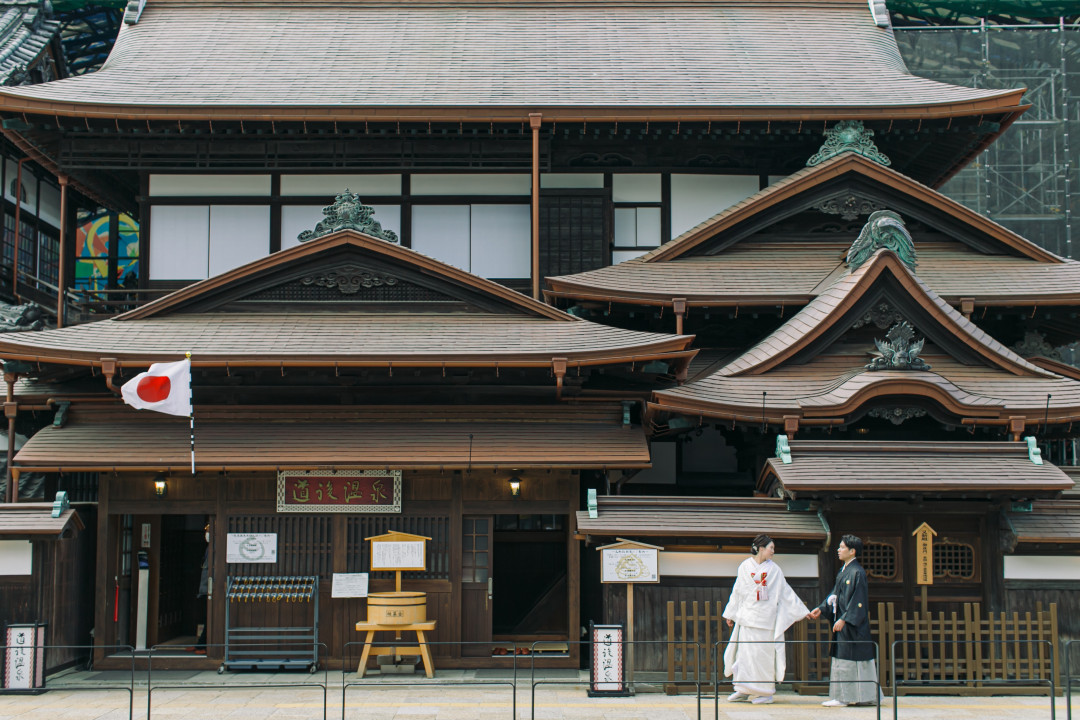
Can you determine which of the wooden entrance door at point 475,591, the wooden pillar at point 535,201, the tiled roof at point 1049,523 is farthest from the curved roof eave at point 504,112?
the tiled roof at point 1049,523

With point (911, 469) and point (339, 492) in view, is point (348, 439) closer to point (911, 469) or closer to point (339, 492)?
point (339, 492)

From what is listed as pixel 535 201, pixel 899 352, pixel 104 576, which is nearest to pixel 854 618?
pixel 899 352

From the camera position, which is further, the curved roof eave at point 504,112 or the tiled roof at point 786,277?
the curved roof eave at point 504,112

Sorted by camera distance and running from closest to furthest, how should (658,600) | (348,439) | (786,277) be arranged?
(658,600) → (348,439) → (786,277)

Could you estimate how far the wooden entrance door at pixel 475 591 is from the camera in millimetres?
Answer: 17016

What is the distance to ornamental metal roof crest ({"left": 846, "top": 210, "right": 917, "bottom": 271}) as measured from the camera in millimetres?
17266

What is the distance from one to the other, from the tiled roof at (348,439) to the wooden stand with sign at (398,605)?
127 centimetres

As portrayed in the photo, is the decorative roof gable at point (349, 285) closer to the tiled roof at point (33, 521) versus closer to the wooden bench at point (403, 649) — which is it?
the tiled roof at point (33, 521)

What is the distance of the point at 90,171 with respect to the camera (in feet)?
70.9

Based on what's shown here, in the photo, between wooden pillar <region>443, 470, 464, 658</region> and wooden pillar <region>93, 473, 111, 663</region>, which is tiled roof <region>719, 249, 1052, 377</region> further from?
wooden pillar <region>93, 473, 111, 663</region>

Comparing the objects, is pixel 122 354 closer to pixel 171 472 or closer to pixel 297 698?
pixel 171 472

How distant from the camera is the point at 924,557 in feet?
49.3

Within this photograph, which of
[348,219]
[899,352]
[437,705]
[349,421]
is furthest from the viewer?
[348,219]

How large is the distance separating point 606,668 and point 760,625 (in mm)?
2065
